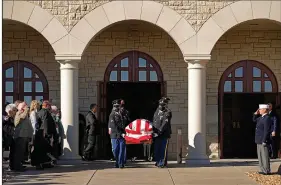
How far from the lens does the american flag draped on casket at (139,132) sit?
52.4 feet

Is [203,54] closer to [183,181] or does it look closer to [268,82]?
[268,82]

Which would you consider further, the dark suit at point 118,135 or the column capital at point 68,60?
the column capital at point 68,60

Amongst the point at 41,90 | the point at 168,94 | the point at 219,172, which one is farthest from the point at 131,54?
the point at 219,172

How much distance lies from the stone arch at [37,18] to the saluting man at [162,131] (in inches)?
128

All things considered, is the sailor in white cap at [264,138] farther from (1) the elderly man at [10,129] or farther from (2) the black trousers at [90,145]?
(1) the elderly man at [10,129]

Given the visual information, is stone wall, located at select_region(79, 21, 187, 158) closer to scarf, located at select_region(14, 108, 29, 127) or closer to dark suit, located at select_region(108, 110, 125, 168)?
dark suit, located at select_region(108, 110, 125, 168)

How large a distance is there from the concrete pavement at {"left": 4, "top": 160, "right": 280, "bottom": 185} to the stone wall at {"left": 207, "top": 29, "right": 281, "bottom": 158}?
7.05ft

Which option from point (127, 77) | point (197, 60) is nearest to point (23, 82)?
point (127, 77)

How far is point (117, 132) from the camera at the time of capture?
15.7m

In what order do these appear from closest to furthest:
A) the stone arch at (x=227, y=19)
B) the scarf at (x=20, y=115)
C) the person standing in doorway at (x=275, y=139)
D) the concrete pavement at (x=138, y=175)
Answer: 1. the concrete pavement at (x=138, y=175)
2. the scarf at (x=20, y=115)
3. the stone arch at (x=227, y=19)
4. the person standing in doorway at (x=275, y=139)

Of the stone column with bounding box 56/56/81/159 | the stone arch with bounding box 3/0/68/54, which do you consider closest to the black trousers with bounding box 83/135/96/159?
the stone column with bounding box 56/56/81/159

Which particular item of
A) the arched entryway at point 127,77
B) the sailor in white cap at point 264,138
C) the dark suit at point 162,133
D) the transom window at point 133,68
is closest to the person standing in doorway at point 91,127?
the arched entryway at point 127,77

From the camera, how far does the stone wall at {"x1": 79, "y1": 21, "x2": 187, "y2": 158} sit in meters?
18.8

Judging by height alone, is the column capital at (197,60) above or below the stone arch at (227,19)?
below
